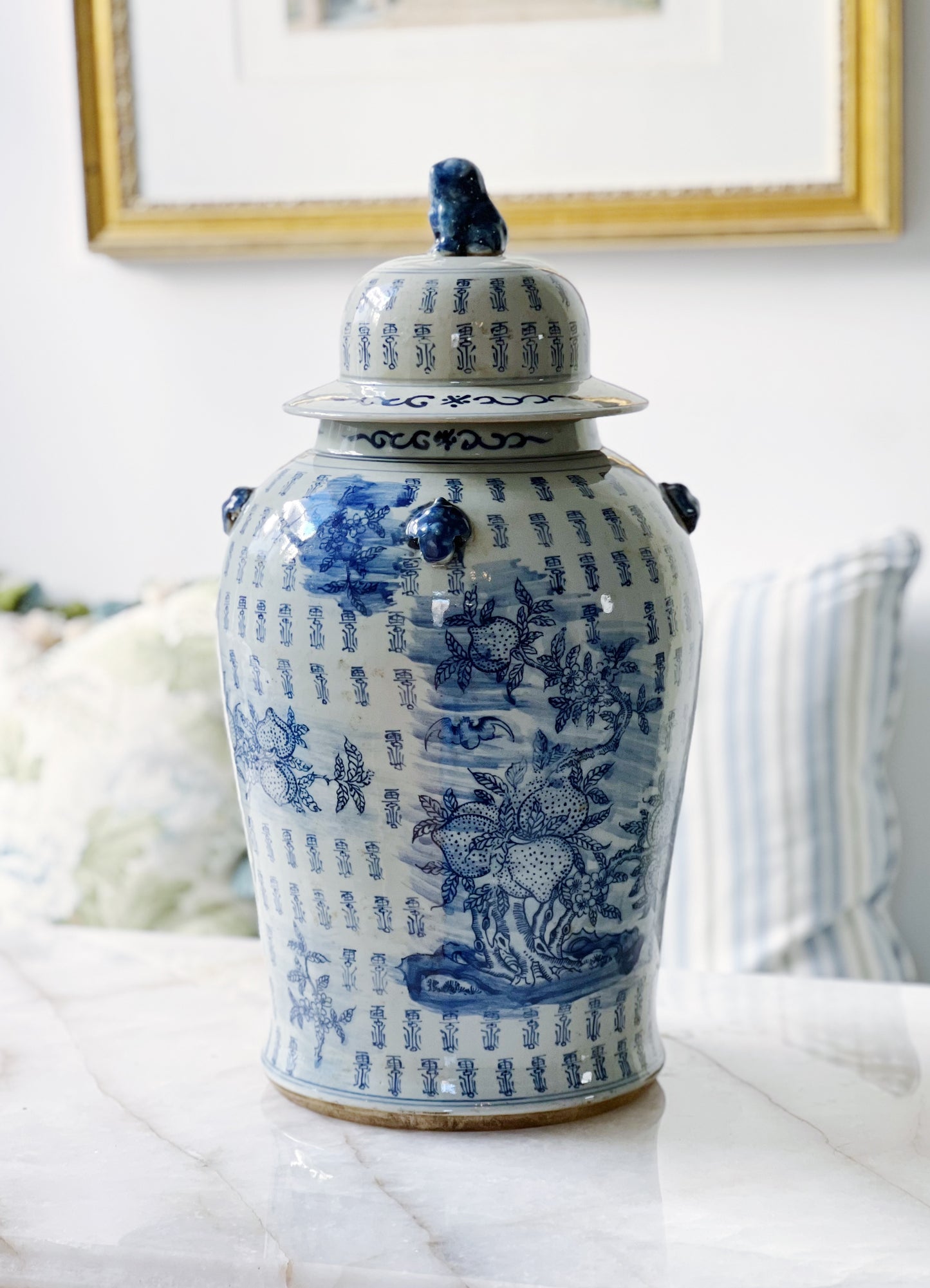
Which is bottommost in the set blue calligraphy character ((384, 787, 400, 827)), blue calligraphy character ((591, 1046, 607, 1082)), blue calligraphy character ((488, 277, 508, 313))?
blue calligraphy character ((591, 1046, 607, 1082))

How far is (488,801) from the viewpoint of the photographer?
0.62m

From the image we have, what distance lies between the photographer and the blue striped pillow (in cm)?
119

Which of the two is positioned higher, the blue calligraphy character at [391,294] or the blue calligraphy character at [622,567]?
the blue calligraphy character at [391,294]

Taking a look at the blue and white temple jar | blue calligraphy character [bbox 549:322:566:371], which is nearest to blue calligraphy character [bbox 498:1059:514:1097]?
the blue and white temple jar

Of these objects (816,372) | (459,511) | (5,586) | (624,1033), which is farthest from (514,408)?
(5,586)

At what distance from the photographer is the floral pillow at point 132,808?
116 centimetres

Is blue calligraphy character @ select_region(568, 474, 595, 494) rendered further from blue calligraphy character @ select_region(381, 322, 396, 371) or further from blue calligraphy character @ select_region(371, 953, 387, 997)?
blue calligraphy character @ select_region(371, 953, 387, 997)

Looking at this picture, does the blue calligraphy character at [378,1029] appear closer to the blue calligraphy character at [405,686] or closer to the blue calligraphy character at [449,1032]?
the blue calligraphy character at [449,1032]

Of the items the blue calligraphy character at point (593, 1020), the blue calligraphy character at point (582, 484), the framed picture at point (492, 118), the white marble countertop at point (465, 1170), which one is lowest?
the white marble countertop at point (465, 1170)

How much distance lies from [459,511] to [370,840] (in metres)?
0.15

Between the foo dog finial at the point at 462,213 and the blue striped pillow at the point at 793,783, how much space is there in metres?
0.59

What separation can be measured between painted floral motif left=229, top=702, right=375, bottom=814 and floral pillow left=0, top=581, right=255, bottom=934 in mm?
509

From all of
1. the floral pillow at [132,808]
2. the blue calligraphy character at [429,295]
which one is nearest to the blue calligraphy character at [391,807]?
the blue calligraphy character at [429,295]

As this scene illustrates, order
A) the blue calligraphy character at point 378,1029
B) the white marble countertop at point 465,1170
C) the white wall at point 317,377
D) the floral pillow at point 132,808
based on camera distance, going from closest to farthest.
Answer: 1. the white marble countertop at point 465,1170
2. the blue calligraphy character at point 378,1029
3. the floral pillow at point 132,808
4. the white wall at point 317,377
